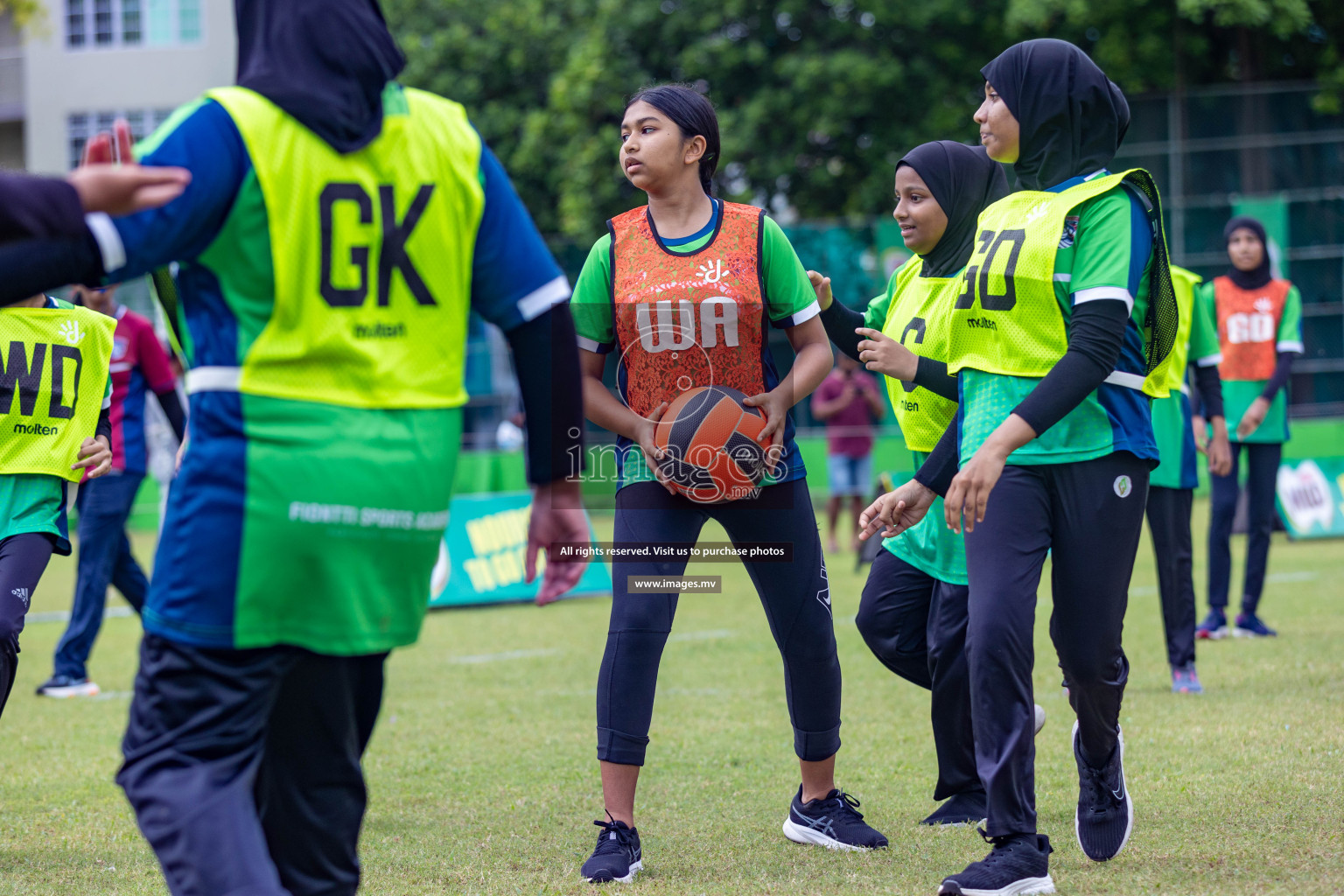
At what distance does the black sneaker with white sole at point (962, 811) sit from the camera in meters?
4.73

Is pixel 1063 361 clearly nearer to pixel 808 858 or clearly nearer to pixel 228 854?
pixel 808 858

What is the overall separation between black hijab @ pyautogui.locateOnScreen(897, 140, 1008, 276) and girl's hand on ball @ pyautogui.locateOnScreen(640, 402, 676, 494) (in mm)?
1154

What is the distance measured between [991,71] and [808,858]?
2422 millimetres

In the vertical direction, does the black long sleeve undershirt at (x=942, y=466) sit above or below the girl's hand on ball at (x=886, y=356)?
below

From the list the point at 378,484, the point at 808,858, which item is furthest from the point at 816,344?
the point at 378,484

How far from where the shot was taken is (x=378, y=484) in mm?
2543

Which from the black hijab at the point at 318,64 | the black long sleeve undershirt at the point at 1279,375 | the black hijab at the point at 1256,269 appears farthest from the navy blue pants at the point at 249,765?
the black hijab at the point at 1256,269

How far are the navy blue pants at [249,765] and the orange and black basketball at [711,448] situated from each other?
5.85 feet

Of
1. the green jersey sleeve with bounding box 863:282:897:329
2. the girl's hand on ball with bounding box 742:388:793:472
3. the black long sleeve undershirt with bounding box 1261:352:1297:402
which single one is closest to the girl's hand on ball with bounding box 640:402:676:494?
the girl's hand on ball with bounding box 742:388:793:472

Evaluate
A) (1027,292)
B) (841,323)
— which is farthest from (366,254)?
(841,323)

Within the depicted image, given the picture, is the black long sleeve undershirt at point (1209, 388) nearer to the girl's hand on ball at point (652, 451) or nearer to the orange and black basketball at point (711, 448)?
the orange and black basketball at point (711, 448)

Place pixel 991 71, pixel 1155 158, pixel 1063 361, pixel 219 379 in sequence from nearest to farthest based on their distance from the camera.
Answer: pixel 219 379 → pixel 1063 361 → pixel 991 71 → pixel 1155 158

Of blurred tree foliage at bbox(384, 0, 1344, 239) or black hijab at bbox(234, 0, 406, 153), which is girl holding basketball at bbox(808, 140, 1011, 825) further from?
blurred tree foliage at bbox(384, 0, 1344, 239)

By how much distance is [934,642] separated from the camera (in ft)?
15.7
